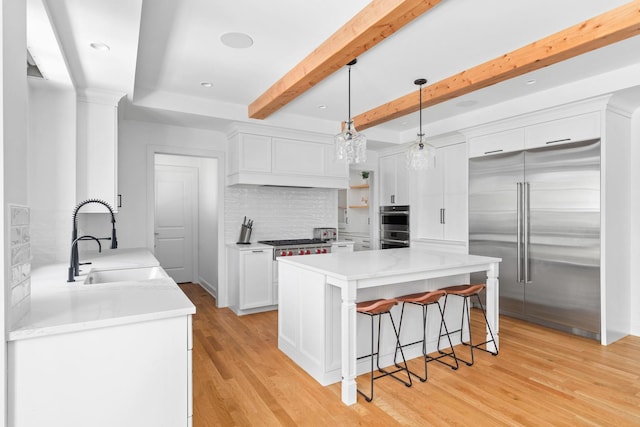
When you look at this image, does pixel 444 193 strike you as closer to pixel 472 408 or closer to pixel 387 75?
pixel 387 75

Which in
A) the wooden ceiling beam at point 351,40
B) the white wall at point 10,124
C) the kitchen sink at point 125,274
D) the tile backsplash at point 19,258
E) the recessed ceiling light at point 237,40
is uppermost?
the recessed ceiling light at point 237,40

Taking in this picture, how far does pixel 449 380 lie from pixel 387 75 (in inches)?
104

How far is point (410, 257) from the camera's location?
324 centimetres

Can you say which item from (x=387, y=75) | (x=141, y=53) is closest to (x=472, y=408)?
(x=387, y=75)

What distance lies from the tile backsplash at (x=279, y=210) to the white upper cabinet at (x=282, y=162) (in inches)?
15.5

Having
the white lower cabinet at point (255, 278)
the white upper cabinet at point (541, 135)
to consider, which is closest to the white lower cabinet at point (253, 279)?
the white lower cabinet at point (255, 278)

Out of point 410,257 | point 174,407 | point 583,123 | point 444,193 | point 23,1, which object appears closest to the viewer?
point 23,1

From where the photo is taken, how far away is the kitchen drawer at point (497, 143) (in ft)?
13.5

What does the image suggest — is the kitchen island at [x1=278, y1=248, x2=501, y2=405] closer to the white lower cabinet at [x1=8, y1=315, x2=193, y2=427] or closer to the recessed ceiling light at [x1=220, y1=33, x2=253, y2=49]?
the white lower cabinet at [x1=8, y1=315, x2=193, y2=427]

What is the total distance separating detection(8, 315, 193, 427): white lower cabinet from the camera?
51.8 inches

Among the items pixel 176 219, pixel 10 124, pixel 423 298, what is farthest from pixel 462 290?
pixel 176 219

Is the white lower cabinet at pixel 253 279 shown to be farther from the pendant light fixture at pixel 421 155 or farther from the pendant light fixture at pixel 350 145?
the pendant light fixture at pixel 421 155

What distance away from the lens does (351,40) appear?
2.37 meters

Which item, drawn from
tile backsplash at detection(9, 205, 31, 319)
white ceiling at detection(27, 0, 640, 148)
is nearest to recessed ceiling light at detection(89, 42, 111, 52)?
white ceiling at detection(27, 0, 640, 148)
